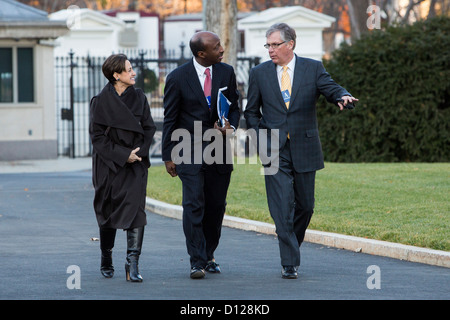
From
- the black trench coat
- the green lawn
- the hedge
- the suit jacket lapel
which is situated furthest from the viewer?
the hedge

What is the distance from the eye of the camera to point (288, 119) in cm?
752

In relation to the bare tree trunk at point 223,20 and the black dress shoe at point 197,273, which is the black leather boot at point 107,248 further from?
the bare tree trunk at point 223,20

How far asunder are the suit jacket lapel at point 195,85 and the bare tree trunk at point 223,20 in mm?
11490

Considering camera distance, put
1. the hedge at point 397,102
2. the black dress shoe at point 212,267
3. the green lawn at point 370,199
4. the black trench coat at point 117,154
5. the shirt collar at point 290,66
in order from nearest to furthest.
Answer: the black trench coat at point 117,154, the shirt collar at point 290,66, the black dress shoe at point 212,267, the green lawn at point 370,199, the hedge at point 397,102

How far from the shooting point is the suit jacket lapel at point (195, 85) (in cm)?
751

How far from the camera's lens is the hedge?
60.5 ft

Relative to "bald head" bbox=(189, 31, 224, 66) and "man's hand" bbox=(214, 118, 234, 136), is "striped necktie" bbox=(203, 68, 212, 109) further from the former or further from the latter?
"man's hand" bbox=(214, 118, 234, 136)

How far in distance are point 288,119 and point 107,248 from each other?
179 cm

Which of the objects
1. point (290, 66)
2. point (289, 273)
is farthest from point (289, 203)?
point (290, 66)

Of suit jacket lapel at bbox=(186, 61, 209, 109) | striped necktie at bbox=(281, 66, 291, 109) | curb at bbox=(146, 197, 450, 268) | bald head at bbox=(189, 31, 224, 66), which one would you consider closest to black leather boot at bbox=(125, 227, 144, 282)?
suit jacket lapel at bbox=(186, 61, 209, 109)

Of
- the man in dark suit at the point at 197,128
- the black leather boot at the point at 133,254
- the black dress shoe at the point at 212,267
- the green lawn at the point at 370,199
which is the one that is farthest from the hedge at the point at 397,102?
the black leather boot at the point at 133,254

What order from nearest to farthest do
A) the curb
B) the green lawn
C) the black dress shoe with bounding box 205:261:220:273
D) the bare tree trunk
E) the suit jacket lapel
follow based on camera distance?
1. the suit jacket lapel
2. the black dress shoe with bounding box 205:261:220:273
3. the curb
4. the green lawn
5. the bare tree trunk

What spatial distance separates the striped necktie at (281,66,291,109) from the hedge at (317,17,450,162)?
11043 mm

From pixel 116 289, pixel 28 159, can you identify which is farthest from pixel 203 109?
pixel 28 159
